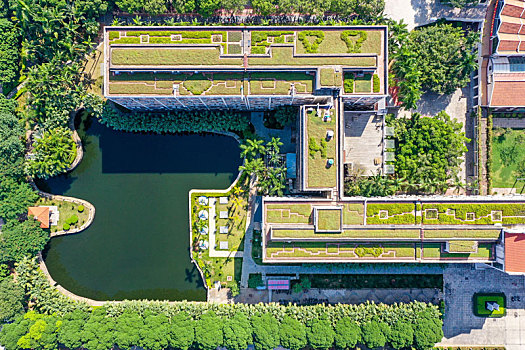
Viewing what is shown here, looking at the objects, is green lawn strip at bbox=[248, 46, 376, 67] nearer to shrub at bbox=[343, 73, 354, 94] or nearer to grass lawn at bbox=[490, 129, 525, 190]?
shrub at bbox=[343, 73, 354, 94]

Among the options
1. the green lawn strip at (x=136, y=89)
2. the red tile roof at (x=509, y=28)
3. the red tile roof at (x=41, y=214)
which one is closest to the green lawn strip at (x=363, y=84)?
the red tile roof at (x=509, y=28)

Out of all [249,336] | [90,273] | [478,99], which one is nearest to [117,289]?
[90,273]

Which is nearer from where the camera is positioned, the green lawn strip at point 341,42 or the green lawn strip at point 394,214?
the green lawn strip at point 394,214

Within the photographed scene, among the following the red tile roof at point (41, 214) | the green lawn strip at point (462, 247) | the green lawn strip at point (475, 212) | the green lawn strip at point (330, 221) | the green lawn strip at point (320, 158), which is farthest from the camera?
the red tile roof at point (41, 214)

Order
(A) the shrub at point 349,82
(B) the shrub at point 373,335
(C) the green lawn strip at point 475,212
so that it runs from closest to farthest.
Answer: (C) the green lawn strip at point 475,212
(A) the shrub at point 349,82
(B) the shrub at point 373,335

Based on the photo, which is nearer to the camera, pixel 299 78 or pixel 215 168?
pixel 299 78

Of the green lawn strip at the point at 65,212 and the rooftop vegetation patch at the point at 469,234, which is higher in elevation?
→ the green lawn strip at the point at 65,212

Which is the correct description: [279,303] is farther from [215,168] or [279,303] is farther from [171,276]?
[215,168]

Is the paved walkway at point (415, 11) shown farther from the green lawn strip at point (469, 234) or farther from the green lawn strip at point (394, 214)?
the green lawn strip at point (469, 234)
